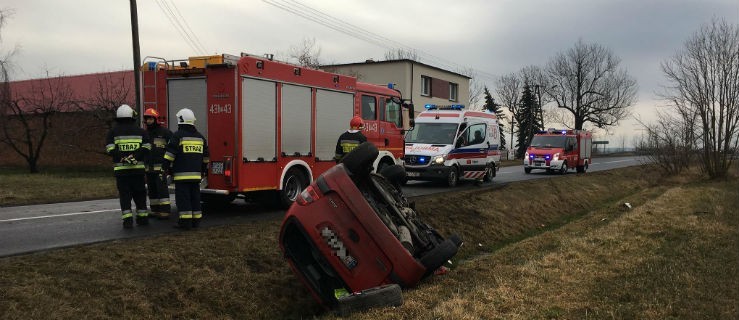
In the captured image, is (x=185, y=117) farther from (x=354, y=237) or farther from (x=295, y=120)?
(x=354, y=237)

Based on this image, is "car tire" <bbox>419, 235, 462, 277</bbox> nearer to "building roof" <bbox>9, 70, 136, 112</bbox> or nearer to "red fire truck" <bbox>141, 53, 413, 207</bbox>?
"red fire truck" <bbox>141, 53, 413, 207</bbox>

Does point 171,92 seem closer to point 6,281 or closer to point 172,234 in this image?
point 172,234

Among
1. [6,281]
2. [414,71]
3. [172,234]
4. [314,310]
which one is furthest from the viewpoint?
[414,71]

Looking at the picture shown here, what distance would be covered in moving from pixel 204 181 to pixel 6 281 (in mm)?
4287

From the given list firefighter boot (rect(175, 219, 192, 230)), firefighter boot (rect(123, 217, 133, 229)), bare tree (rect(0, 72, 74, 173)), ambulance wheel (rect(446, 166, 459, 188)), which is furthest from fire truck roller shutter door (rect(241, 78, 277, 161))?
bare tree (rect(0, 72, 74, 173))

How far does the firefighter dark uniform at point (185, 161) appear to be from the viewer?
781cm

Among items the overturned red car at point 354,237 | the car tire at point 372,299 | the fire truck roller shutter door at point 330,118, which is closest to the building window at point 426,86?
the fire truck roller shutter door at point 330,118

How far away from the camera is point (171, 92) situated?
32.6 ft

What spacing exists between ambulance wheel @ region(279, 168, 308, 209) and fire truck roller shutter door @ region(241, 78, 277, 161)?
0.62 meters

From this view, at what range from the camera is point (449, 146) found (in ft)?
55.0

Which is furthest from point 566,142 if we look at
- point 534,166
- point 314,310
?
point 314,310

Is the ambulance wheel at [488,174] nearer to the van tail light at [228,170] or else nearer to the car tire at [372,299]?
the van tail light at [228,170]

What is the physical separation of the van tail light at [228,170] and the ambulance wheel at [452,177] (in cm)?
868

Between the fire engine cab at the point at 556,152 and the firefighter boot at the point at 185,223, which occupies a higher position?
the fire engine cab at the point at 556,152
